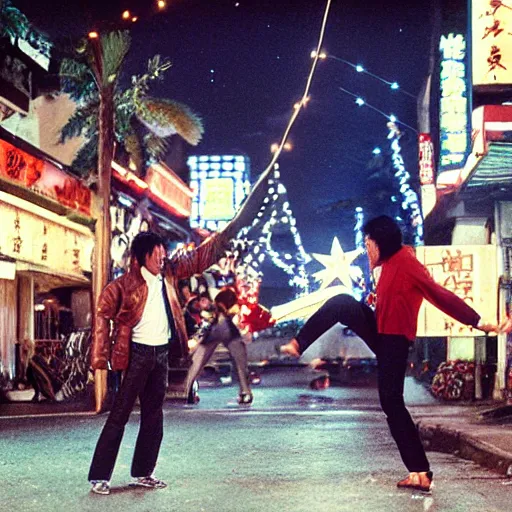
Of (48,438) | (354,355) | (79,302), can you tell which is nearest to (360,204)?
(354,355)

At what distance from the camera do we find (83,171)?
2169 cm

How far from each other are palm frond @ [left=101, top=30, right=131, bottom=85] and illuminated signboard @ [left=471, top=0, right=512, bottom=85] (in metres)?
5.74

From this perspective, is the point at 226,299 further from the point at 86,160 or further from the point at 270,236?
the point at 270,236

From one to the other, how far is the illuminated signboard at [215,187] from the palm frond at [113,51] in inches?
1079

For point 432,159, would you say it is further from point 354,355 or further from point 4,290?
point 4,290

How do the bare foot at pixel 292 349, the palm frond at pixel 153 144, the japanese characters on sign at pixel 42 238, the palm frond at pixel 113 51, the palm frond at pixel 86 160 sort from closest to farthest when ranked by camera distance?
the bare foot at pixel 292 349
the palm frond at pixel 113 51
the japanese characters on sign at pixel 42 238
the palm frond at pixel 86 160
the palm frond at pixel 153 144

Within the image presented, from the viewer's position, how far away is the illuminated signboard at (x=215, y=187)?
1725 inches

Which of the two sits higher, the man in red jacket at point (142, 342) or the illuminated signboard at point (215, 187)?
the illuminated signboard at point (215, 187)

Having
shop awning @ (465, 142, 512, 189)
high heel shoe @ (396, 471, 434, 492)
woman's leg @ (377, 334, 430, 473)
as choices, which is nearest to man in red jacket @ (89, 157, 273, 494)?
woman's leg @ (377, 334, 430, 473)

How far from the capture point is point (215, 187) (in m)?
44.8

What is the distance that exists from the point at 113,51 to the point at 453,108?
8083 mm

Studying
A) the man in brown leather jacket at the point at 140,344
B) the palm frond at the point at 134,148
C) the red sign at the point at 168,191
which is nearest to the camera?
the man in brown leather jacket at the point at 140,344

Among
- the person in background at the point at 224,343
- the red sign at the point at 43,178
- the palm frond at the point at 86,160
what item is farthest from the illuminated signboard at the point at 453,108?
the red sign at the point at 43,178

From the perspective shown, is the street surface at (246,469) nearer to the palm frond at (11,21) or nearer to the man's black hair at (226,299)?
the man's black hair at (226,299)
